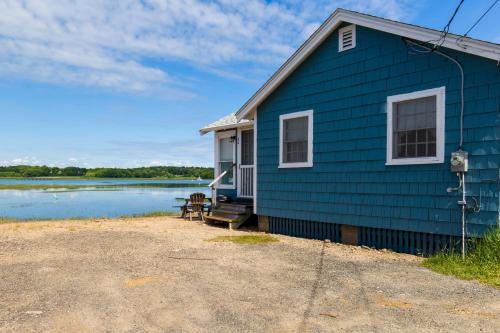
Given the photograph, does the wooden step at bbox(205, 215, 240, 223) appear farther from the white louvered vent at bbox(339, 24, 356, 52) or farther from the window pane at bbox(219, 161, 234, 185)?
the white louvered vent at bbox(339, 24, 356, 52)

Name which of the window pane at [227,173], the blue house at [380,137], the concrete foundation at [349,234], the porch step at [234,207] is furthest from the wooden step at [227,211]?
the concrete foundation at [349,234]

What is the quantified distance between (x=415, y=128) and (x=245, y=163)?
6.89 m

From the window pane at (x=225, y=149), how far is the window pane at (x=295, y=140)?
12.5ft

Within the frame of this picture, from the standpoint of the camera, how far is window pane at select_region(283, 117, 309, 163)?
11.0 metres

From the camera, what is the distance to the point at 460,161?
7.50 m

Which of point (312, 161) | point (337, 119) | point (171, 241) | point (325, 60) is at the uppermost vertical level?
point (325, 60)

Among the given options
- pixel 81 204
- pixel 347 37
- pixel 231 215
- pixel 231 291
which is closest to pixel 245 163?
pixel 231 215

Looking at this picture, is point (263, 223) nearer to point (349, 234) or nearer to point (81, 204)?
point (349, 234)

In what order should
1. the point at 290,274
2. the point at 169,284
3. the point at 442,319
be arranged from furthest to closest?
the point at 290,274, the point at 169,284, the point at 442,319

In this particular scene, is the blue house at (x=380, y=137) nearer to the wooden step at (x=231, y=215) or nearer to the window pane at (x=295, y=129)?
the window pane at (x=295, y=129)

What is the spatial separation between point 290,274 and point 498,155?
156 inches

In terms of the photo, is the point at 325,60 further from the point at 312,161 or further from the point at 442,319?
the point at 442,319

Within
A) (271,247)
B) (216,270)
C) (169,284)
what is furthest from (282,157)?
(169,284)

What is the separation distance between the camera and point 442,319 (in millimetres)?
4633
